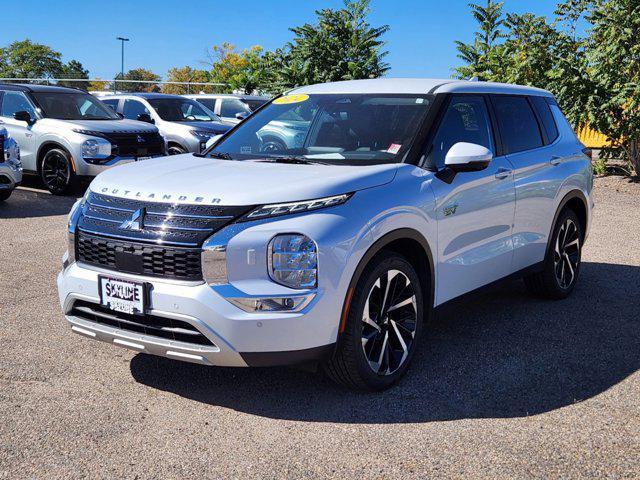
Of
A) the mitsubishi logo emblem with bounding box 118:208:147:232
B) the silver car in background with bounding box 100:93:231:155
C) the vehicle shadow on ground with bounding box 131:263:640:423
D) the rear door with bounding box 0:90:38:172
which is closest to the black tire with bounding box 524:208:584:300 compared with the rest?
the vehicle shadow on ground with bounding box 131:263:640:423

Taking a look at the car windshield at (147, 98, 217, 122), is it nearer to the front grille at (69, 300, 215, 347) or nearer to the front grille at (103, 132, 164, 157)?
the front grille at (103, 132, 164, 157)

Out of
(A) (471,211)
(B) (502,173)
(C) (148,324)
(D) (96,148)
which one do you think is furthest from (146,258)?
(D) (96,148)

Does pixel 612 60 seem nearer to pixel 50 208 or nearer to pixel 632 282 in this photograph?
pixel 632 282

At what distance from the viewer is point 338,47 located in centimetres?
1964

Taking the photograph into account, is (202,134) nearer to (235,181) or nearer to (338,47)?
(338,47)

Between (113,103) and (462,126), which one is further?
(113,103)

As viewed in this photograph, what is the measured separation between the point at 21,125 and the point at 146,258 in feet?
32.2

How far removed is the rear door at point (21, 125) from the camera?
40.6ft

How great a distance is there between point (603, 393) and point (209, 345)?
7.55 ft

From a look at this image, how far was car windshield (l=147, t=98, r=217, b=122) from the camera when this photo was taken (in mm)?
15242

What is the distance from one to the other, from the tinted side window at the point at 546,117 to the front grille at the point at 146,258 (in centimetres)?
356

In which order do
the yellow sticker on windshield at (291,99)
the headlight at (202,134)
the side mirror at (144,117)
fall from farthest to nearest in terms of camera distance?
the headlight at (202,134), the side mirror at (144,117), the yellow sticker on windshield at (291,99)

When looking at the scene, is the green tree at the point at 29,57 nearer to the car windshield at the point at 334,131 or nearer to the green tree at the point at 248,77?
the green tree at the point at 248,77

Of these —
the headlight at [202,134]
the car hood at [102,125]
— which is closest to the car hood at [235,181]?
the car hood at [102,125]
